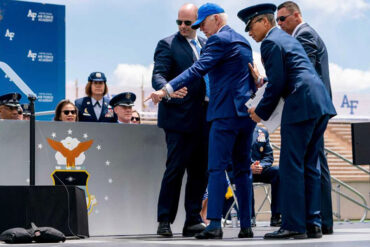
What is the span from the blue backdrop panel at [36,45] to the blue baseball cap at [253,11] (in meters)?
5.82

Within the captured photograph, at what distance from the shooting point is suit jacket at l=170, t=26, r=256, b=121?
5.41 m

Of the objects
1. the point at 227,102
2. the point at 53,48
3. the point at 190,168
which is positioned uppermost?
the point at 53,48

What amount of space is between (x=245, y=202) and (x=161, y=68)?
1.33 metres

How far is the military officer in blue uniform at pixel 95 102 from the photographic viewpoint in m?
7.64

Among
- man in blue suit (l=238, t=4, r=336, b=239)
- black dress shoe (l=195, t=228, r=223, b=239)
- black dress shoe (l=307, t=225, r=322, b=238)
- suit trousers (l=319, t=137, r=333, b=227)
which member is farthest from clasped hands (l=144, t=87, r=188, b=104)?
black dress shoe (l=307, t=225, r=322, b=238)

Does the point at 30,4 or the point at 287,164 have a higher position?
the point at 30,4

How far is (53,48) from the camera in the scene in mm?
10922

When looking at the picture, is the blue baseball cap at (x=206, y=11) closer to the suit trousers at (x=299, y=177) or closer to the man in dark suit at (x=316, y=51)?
the man in dark suit at (x=316, y=51)

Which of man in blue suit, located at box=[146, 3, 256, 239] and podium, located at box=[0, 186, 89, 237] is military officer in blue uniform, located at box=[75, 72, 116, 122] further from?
man in blue suit, located at box=[146, 3, 256, 239]

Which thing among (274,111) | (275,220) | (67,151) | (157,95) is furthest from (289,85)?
(275,220)

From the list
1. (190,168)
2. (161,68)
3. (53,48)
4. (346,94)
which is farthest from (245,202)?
(346,94)

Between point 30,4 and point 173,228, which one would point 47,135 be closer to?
point 173,228

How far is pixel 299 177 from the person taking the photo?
17.1ft

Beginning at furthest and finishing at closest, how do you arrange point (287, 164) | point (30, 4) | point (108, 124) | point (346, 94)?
point (346, 94) < point (30, 4) < point (108, 124) < point (287, 164)
